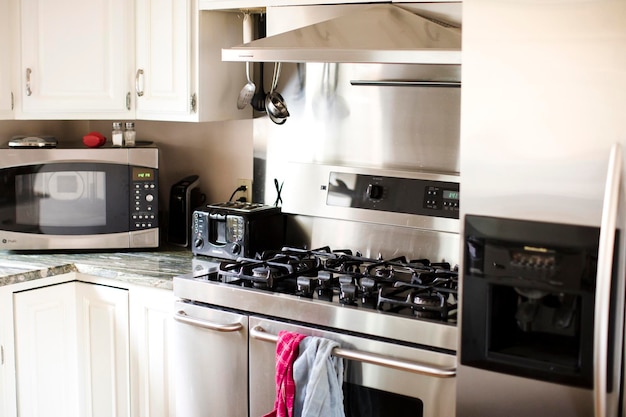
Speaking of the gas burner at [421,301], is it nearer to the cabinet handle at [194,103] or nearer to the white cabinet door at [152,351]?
the white cabinet door at [152,351]

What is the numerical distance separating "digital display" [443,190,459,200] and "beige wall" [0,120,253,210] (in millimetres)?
873

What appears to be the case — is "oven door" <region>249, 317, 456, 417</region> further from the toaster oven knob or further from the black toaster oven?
the toaster oven knob

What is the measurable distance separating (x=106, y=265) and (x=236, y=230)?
0.47 m

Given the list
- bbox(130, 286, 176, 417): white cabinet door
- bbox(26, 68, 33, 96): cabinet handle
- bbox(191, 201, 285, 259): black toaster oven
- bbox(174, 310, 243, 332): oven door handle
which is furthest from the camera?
bbox(26, 68, 33, 96): cabinet handle

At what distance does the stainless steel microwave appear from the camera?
319cm

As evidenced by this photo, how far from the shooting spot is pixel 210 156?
347 centimetres

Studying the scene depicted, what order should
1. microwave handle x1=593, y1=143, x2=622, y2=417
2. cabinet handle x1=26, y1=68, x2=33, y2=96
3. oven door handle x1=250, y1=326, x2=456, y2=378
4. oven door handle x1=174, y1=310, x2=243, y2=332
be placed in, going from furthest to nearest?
1. cabinet handle x1=26, y1=68, x2=33, y2=96
2. oven door handle x1=174, y1=310, x2=243, y2=332
3. oven door handle x1=250, y1=326, x2=456, y2=378
4. microwave handle x1=593, y1=143, x2=622, y2=417

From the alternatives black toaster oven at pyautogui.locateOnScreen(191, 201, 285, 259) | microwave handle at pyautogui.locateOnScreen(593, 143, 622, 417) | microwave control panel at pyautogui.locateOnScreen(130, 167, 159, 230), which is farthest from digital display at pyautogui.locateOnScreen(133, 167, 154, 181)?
microwave handle at pyautogui.locateOnScreen(593, 143, 622, 417)

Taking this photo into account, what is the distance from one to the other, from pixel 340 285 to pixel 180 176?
4.37 ft

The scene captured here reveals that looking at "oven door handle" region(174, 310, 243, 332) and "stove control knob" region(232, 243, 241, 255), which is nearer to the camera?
"oven door handle" region(174, 310, 243, 332)

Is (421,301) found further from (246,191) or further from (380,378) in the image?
(246,191)

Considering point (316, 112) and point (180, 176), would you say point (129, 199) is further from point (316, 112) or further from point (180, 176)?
point (316, 112)

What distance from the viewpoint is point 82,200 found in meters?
3.23

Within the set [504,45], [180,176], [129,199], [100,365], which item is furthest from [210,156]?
[504,45]
